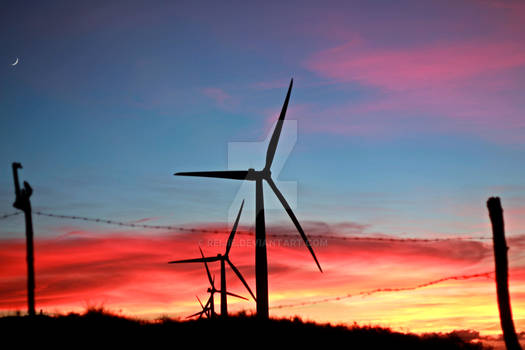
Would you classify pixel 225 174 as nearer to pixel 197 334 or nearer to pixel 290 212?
pixel 290 212

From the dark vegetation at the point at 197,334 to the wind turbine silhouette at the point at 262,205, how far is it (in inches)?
63.7

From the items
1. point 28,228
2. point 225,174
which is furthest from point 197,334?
point 225,174

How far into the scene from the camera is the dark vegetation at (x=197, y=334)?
23609 mm

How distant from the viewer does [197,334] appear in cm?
2578

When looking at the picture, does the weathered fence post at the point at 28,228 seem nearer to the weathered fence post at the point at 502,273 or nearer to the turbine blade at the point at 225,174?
the turbine blade at the point at 225,174

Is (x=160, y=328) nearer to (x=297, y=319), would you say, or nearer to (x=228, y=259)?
(x=297, y=319)

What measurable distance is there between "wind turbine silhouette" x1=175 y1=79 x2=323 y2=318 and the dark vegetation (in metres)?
1.62

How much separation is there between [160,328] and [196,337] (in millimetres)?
2423

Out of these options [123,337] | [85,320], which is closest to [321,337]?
[123,337]

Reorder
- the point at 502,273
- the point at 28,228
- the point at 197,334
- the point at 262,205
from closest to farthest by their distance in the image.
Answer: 1. the point at 502,273
2. the point at 28,228
3. the point at 197,334
4. the point at 262,205

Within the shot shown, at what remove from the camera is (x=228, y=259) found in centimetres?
4269

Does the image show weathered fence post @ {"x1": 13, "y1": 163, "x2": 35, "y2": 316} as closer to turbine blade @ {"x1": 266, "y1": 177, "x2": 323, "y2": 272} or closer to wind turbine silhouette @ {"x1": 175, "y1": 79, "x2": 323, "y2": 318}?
wind turbine silhouette @ {"x1": 175, "y1": 79, "x2": 323, "y2": 318}

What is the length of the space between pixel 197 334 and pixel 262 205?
32.6 ft

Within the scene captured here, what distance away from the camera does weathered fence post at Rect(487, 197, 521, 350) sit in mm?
22953
